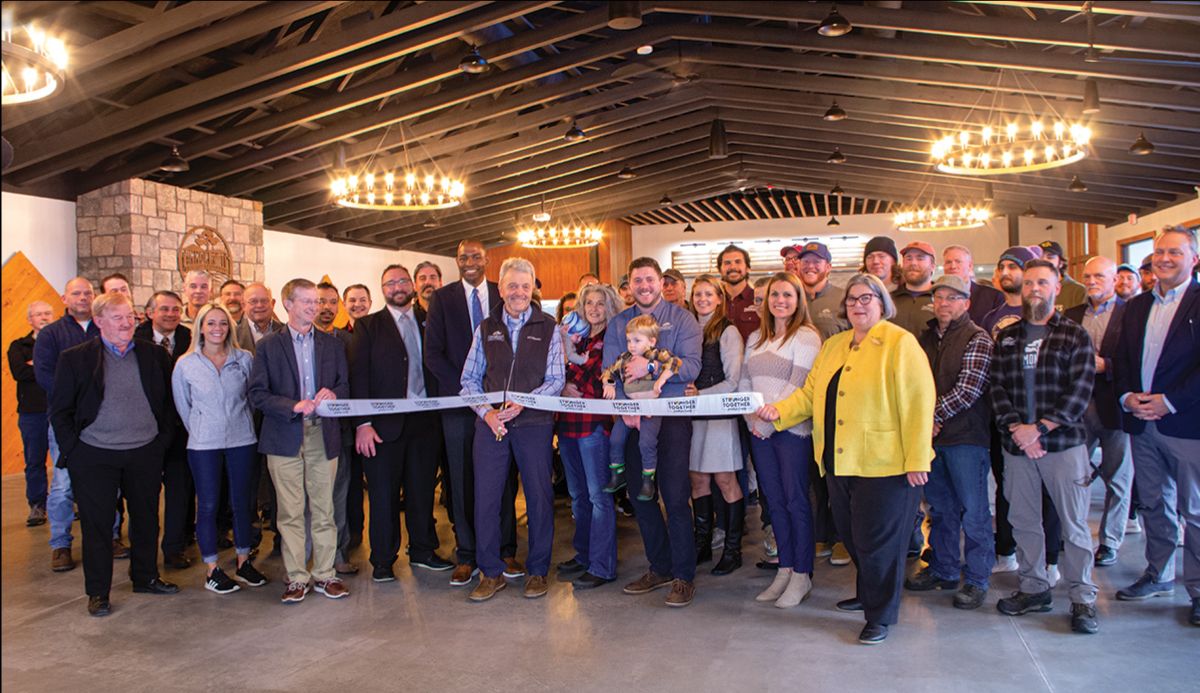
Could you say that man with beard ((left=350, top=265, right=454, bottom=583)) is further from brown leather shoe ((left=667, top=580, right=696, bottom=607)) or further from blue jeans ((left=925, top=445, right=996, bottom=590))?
blue jeans ((left=925, top=445, right=996, bottom=590))

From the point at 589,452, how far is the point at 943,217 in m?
13.2

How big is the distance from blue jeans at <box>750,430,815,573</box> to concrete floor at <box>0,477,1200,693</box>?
0.92 ft

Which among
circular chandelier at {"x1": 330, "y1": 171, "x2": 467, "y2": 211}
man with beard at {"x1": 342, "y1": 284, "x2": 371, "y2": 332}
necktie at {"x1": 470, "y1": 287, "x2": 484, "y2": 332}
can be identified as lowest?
necktie at {"x1": 470, "y1": 287, "x2": 484, "y2": 332}

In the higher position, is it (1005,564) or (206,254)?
(206,254)

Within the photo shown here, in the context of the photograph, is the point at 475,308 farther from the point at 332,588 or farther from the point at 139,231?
the point at 139,231

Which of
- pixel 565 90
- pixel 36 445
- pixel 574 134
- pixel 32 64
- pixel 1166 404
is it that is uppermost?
pixel 565 90

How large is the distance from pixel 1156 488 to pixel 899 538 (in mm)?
1439

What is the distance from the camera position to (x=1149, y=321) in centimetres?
404

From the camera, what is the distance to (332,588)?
4.55m

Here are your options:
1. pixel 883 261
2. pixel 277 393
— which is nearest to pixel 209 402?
pixel 277 393

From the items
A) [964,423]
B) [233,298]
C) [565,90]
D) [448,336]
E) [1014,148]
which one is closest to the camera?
[964,423]

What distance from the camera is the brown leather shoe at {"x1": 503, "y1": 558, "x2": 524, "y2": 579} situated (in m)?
4.79

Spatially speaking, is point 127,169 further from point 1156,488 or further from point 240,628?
point 1156,488

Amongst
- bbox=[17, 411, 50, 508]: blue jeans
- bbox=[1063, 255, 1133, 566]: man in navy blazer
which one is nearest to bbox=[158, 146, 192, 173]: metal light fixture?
bbox=[17, 411, 50, 508]: blue jeans
